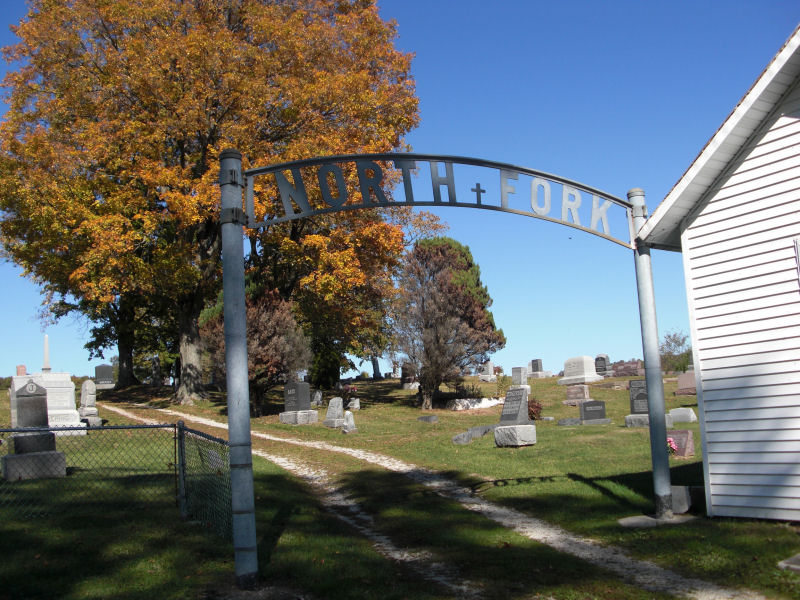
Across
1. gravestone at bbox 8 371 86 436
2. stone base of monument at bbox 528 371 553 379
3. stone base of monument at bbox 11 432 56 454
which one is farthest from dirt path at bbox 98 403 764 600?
stone base of monument at bbox 528 371 553 379

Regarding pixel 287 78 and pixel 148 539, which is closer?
pixel 148 539

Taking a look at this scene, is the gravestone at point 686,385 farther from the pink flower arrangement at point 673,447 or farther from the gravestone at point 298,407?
the gravestone at point 298,407

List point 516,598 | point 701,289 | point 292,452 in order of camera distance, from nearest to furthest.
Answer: point 516,598 < point 701,289 < point 292,452

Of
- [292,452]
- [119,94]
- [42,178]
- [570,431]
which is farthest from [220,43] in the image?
[570,431]

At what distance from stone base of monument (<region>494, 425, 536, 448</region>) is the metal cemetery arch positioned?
292 inches

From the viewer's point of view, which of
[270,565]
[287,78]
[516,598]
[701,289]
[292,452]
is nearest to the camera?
[516,598]

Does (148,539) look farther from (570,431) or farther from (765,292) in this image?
(570,431)

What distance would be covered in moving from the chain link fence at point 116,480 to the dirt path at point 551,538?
2.08m

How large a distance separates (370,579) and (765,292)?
18.1 ft

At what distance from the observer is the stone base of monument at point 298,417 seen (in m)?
23.6

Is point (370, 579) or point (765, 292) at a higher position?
point (765, 292)

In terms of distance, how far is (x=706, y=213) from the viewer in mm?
8641

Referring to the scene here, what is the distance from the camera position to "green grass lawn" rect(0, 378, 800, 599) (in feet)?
20.4

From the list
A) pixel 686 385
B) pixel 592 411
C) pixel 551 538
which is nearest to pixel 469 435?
pixel 592 411
